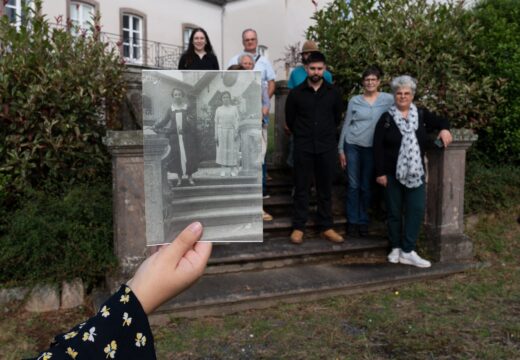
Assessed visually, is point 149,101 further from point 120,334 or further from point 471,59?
point 471,59

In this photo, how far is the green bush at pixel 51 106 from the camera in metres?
4.69

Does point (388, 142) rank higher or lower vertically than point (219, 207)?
higher

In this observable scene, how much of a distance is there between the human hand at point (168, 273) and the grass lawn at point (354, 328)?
102 inches

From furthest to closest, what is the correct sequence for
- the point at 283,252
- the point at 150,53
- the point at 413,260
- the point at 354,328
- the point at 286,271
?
1. the point at 150,53
2. the point at 413,260
3. the point at 283,252
4. the point at 286,271
5. the point at 354,328

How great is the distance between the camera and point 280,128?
706 cm

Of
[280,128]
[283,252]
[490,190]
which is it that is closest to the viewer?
[283,252]

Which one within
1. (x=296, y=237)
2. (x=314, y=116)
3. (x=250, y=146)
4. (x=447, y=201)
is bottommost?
(x=296, y=237)

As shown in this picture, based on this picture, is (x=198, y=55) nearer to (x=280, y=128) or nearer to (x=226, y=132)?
(x=280, y=128)

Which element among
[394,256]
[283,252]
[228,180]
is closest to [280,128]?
[283,252]

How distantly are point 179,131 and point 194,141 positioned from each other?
0.18ft

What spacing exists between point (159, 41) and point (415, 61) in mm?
14324

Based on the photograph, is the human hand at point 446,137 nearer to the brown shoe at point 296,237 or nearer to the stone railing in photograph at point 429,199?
the stone railing in photograph at point 429,199

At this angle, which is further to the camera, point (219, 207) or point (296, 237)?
point (296, 237)

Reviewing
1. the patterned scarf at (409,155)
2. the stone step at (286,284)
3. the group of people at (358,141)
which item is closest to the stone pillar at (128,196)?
the stone step at (286,284)
